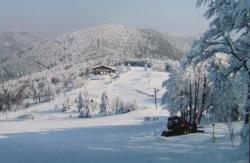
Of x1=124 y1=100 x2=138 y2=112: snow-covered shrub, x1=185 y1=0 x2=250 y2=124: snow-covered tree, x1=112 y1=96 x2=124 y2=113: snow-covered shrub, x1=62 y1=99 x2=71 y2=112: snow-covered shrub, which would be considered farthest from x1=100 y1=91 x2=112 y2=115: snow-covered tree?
x1=185 y1=0 x2=250 y2=124: snow-covered tree

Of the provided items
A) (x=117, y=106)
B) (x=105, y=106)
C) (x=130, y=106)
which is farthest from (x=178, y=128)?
(x=117, y=106)

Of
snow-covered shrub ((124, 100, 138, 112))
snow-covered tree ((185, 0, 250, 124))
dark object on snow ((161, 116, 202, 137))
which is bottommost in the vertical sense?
dark object on snow ((161, 116, 202, 137))

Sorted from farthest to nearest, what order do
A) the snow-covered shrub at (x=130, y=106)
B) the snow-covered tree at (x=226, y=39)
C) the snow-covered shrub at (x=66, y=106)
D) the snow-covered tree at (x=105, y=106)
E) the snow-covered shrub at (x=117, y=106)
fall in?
the snow-covered shrub at (x=66, y=106) → the snow-covered shrub at (x=117, y=106) → the snow-covered tree at (x=105, y=106) → the snow-covered shrub at (x=130, y=106) → the snow-covered tree at (x=226, y=39)

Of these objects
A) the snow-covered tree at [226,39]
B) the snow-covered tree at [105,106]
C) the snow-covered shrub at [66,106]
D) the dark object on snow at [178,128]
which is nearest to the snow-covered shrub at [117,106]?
the snow-covered tree at [105,106]

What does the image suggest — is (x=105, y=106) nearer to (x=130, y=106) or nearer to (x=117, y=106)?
(x=117, y=106)

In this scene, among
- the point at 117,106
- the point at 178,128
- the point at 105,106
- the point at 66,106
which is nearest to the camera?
the point at 178,128

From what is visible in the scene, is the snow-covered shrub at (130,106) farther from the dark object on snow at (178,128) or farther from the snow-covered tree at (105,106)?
the dark object on snow at (178,128)

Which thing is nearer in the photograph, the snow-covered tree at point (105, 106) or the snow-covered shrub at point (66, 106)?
the snow-covered tree at point (105, 106)

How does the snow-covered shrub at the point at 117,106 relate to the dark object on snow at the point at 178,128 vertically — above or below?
above

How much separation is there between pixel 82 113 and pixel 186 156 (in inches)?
4335

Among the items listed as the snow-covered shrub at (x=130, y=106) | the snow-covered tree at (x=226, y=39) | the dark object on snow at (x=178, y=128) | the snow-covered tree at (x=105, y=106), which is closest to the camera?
the snow-covered tree at (x=226, y=39)

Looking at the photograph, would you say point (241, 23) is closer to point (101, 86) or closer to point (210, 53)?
point (210, 53)

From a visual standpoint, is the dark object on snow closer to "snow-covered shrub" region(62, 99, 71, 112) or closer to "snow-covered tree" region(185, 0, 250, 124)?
"snow-covered tree" region(185, 0, 250, 124)

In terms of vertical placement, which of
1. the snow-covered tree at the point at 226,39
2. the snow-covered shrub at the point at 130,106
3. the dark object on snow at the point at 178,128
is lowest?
the dark object on snow at the point at 178,128
